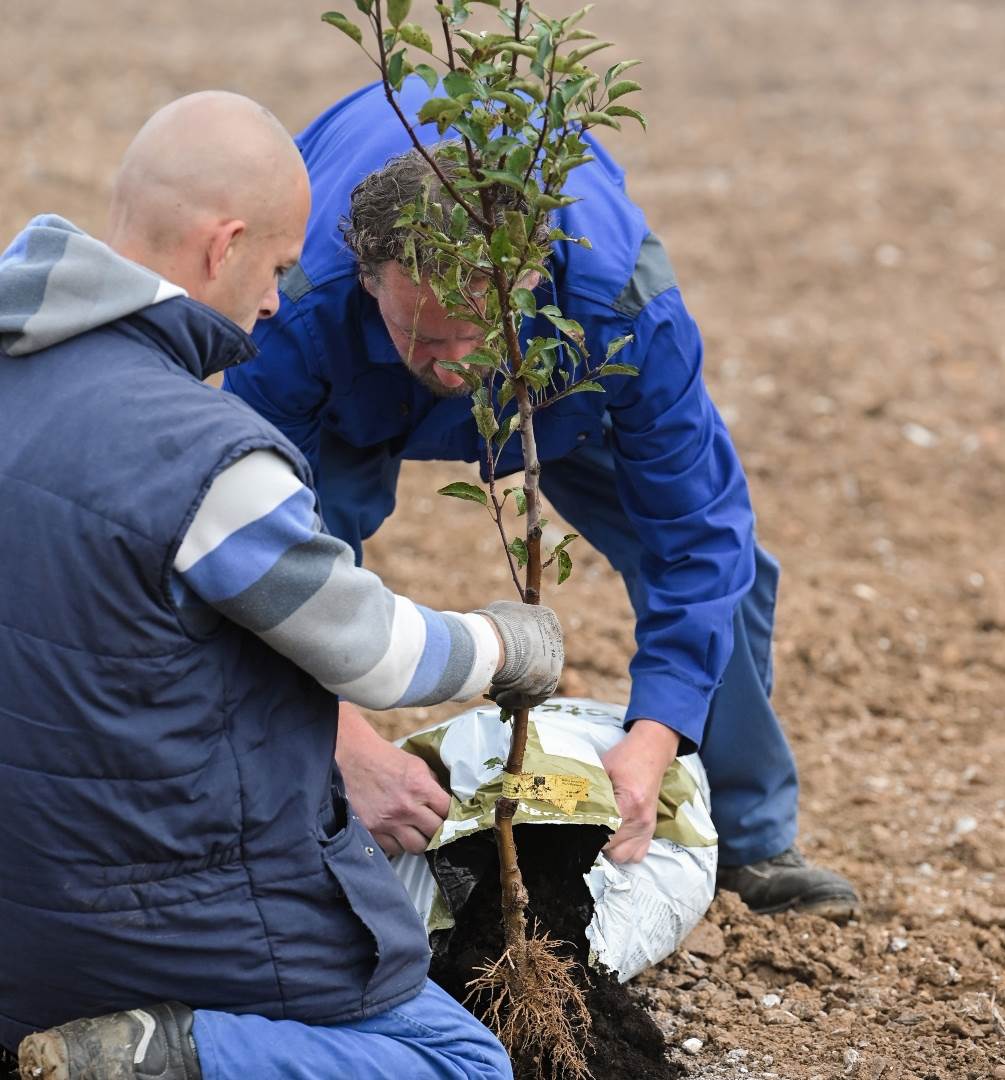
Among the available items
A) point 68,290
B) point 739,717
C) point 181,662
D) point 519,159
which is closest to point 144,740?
point 181,662

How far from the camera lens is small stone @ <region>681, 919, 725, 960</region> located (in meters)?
2.93

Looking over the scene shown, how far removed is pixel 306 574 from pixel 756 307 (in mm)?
5237

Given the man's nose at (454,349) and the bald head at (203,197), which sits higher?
the bald head at (203,197)

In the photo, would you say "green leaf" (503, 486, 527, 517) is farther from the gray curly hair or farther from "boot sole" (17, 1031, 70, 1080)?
"boot sole" (17, 1031, 70, 1080)

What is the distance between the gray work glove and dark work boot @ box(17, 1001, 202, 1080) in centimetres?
63

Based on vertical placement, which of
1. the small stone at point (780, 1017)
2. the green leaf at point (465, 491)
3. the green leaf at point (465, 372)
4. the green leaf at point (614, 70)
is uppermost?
the green leaf at point (614, 70)

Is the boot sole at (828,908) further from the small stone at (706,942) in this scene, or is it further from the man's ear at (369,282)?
the man's ear at (369,282)

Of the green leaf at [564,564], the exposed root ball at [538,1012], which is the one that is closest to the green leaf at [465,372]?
the green leaf at [564,564]

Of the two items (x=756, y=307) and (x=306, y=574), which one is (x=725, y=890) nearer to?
(x=306, y=574)

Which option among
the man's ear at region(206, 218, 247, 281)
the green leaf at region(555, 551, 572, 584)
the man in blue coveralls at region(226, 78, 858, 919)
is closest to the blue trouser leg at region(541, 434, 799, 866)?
the man in blue coveralls at region(226, 78, 858, 919)

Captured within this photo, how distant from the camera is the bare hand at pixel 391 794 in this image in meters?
2.60

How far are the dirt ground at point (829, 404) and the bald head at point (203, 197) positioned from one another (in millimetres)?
1568

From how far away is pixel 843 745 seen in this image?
4020 mm

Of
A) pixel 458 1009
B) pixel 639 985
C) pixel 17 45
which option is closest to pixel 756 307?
pixel 639 985
